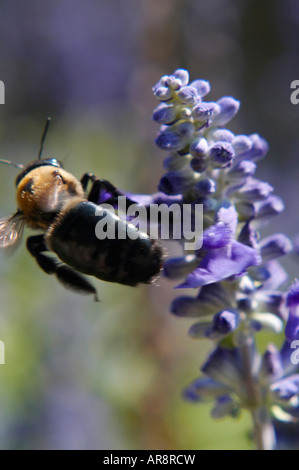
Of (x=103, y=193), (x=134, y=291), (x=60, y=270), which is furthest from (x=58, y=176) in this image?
(x=134, y=291)

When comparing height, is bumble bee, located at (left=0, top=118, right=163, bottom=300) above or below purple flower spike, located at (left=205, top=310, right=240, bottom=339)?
above

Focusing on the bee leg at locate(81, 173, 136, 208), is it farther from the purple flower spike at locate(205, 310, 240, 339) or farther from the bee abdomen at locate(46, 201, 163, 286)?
the purple flower spike at locate(205, 310, 240, 339)

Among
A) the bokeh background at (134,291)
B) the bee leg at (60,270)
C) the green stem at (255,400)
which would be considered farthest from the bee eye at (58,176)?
the bokeh background at (134,291)

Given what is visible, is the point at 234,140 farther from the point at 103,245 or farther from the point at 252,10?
the point at 252,10

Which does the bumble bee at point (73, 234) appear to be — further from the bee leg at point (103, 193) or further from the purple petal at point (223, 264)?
the purple petal at point (223, 264)

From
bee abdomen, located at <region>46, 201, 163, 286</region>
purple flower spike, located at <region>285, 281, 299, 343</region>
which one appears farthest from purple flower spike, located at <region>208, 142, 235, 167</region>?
purple flower spike, located at <region>285, 281, 299, 343</region>
